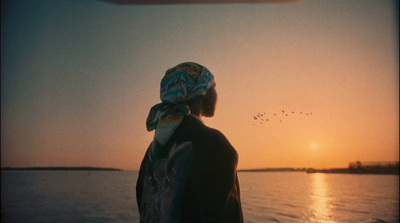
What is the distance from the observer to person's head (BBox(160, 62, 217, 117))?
883 millimetres

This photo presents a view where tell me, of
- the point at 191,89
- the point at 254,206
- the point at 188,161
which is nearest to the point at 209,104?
the point at 191,89

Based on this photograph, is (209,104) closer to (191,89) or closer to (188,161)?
(191,89)

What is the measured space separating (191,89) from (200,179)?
12.6 inches

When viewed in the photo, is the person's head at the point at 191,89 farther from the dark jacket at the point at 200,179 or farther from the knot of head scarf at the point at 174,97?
the dark jacket at the point at 200,179

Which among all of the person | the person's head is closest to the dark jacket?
the person

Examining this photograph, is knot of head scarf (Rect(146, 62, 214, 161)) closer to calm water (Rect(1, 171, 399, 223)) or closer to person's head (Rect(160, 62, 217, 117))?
person's head (Rect(160, 62, 217, 117))

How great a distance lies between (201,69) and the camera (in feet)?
3.10

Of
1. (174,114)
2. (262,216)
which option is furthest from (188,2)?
(262,216)

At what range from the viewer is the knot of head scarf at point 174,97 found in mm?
844

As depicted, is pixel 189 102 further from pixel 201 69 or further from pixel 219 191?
pixel 219 191

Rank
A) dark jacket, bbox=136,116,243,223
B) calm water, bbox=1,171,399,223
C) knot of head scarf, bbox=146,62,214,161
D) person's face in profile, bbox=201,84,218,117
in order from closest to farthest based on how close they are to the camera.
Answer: dark jacket, bbox=136,116,243,223 < knot of head scarf, bbox=146,62,214,161 < person's face in profile, bbox=201,84,218,117 < calm water, bbox=1,171,399,223

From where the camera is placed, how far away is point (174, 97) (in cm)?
87

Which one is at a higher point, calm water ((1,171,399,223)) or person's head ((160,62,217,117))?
person's head ((160,62,217,117))

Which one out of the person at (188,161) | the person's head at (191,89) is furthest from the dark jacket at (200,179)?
the person's head at (191,89)
